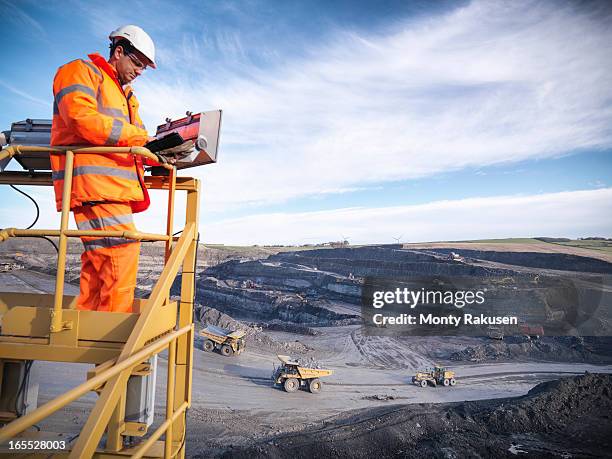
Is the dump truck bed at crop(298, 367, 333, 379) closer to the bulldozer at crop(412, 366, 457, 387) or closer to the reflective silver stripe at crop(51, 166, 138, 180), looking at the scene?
the bulldozer at crop(412, 366, 457, 387)

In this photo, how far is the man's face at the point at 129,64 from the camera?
263cm

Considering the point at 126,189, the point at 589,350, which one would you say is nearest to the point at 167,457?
the point at 126,189

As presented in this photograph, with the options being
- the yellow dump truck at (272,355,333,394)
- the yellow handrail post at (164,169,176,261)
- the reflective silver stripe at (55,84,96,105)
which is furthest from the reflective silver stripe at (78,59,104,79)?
the yellow dump truck at (272,355,333,394)

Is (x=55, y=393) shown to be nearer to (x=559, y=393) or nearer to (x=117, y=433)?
(x=117, y=433)

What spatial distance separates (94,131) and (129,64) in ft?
2.34

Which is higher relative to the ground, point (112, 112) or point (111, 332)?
point (112, 112)

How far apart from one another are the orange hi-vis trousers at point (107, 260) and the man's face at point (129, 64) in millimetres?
918

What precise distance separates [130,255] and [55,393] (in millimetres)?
10462

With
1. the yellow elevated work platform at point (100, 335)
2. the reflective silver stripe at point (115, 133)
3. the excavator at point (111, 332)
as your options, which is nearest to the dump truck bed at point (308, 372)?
the excavator at point (111, 332)

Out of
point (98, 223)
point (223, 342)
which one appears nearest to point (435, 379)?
point (223, 342)

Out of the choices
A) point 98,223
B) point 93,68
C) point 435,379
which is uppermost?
point 93,68

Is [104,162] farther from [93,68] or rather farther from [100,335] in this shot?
[100,335]

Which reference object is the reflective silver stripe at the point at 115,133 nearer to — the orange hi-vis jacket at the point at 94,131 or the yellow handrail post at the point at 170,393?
the orange hi-vis jacket at the point at 94,131

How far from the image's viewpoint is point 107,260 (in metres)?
2.43
